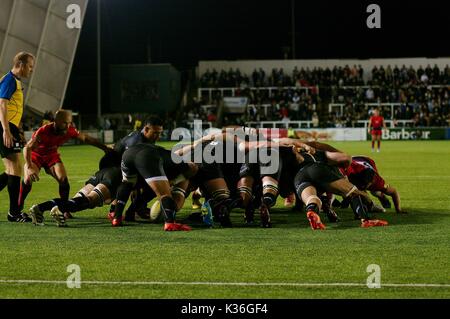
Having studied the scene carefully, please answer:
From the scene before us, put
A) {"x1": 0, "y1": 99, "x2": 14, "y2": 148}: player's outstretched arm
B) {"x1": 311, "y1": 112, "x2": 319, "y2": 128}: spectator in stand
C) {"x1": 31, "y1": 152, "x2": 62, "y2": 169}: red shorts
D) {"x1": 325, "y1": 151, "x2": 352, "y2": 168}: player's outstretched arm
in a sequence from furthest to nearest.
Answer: {"x1": 311, "y1": 112, "x2": 319, "y2": 128}: spectator in stand, {"x1": 31, "y1": 152, "x2": 62, "y2": 169}: red shorts, {"x1": 325, "y1": 151, "x2": 352, "y2": 168}: player's outstretched arm, {"x1": 0, "y1": 99, "x2": 14, "y2": 148}: player's outstretched arm

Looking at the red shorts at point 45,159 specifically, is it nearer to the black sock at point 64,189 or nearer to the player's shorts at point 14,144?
the black sock at point 64,189

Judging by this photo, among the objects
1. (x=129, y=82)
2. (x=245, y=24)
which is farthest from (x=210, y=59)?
(x=129, y=82)

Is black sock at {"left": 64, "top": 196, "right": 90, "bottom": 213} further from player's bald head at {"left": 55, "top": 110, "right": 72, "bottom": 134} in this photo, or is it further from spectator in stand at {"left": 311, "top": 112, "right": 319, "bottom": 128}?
spectator in stand at {"left": 311, "top": 112, "right": 319, "bottom": 128}

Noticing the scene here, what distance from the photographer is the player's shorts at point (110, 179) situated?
1074 centimetres

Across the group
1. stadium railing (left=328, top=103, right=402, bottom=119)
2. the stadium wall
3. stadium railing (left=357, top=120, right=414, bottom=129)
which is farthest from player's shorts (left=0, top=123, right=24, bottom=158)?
the stadium wall

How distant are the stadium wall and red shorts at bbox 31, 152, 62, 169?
4561 cm

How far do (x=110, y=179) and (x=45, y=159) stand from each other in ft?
4.60

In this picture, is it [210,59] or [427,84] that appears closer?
[427,84]

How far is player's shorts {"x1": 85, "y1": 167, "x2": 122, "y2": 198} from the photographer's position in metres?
10.7

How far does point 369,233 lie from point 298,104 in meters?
43.9

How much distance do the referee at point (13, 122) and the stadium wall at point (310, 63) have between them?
152ft

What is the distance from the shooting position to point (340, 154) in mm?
10914

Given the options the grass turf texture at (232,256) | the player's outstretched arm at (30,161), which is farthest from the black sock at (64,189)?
the player's outstretched arm at (30,161)
